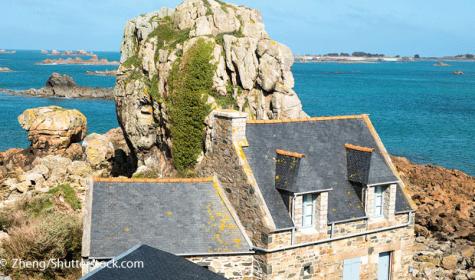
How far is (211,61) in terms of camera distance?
3153 centimetres

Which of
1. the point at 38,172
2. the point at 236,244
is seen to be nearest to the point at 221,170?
the point at 236,244

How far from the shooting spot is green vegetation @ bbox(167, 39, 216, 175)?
30.3 metres

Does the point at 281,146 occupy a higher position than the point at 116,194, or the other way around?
the point at 281,146

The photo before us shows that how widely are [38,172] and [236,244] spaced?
19.4m

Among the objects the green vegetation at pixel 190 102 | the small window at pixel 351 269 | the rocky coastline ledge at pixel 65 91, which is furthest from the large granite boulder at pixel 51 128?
the rocky coastline ledge at pixel 65 91

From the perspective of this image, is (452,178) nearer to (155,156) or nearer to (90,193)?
(155,156)

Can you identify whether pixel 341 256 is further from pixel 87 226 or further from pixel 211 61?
pixel 211 61

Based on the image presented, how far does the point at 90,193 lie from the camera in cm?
1597

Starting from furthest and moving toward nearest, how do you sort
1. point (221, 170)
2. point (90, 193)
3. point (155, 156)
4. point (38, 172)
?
1. point (155, 156)
2. point (38, 172)
3. point (221, 170)
4. point (90, 193)

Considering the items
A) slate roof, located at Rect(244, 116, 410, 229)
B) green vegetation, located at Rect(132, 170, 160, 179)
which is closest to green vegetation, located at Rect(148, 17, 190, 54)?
green vegetation, located at Rect(132, 170, 160, 179)

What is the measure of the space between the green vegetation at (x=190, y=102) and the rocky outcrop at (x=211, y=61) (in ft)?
1.66

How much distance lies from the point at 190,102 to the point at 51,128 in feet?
55.0

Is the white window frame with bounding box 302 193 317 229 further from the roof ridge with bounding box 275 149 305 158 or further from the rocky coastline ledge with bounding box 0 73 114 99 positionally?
the rocky coastline ledge with bounding box 0 73 114 99

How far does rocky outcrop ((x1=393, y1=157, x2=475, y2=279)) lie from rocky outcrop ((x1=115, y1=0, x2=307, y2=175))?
9476mm
